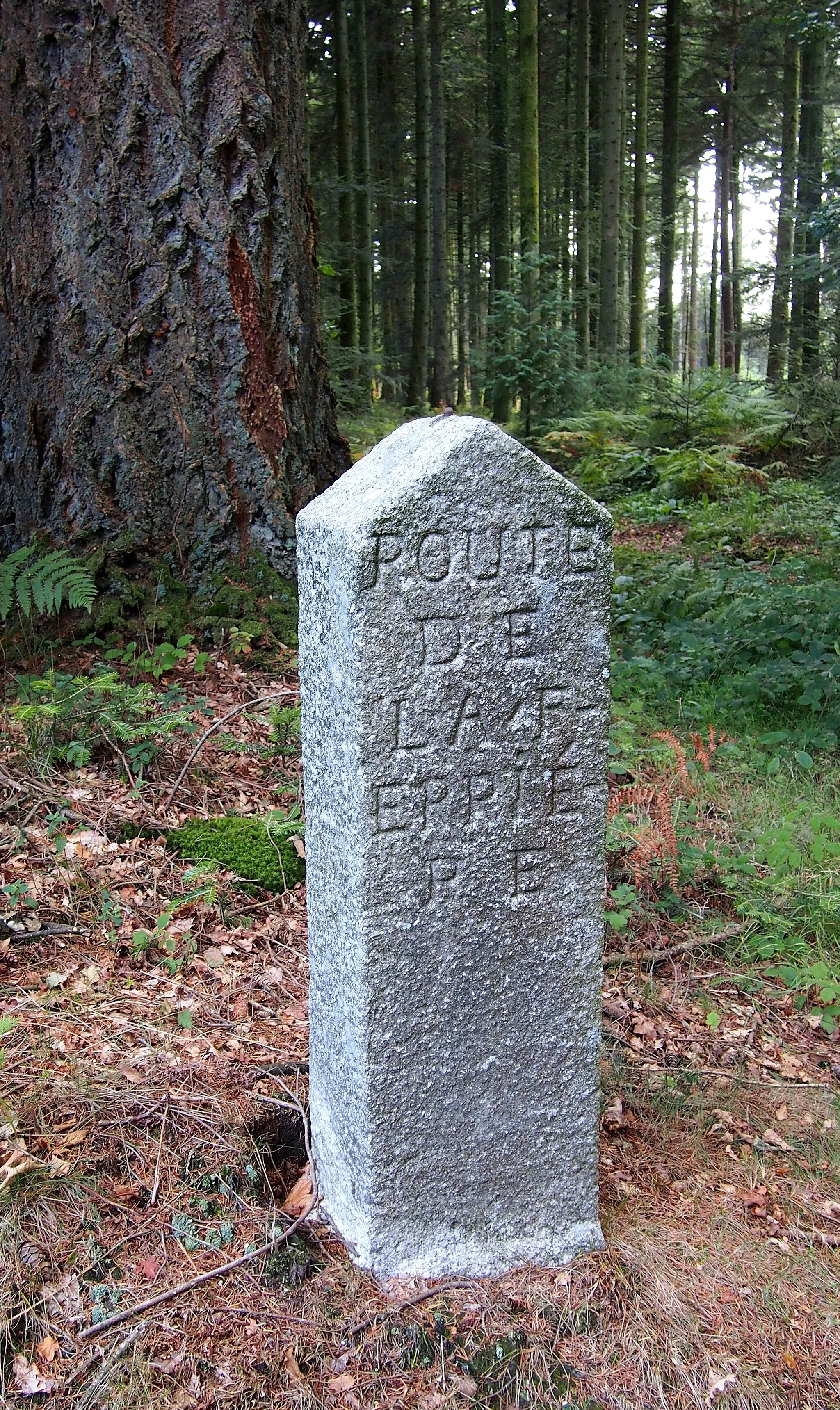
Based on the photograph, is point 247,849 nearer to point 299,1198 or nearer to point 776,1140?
point 299,1198

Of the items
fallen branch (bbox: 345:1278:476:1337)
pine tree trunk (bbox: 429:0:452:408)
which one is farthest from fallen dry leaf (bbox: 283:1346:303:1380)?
pine tree trunk (bbox: 429:0:452:408)

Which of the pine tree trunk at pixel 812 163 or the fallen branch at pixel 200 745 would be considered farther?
the pine tree trunk at pixel 812 163

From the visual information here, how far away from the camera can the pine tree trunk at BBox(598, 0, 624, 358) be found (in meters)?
15.2

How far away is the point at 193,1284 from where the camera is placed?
219 cm

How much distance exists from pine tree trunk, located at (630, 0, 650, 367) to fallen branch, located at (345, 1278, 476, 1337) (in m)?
15.8

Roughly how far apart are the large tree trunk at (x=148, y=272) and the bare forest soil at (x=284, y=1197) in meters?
2.12

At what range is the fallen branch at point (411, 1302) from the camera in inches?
83.0

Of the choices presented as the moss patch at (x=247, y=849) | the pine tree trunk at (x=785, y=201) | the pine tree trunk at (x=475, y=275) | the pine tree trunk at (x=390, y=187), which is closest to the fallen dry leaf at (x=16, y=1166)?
the moss patch at (x=247, y=849)

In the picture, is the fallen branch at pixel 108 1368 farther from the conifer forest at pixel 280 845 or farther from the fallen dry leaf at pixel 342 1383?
the fallen dry leaf at pixel 342 1383

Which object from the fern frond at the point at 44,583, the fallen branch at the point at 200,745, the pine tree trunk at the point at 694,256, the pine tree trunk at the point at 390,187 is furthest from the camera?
the pine tree trunk at the point at 694,256

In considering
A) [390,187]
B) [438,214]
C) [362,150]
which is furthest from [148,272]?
[390,187]

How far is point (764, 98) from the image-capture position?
24594 mm

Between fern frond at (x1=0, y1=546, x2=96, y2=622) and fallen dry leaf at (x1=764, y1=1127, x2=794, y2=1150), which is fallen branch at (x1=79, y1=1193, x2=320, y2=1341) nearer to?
fallen dry leaf at (x1=764, y1=1127, x2=794, y2=1150)

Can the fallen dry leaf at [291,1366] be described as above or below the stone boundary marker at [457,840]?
below
